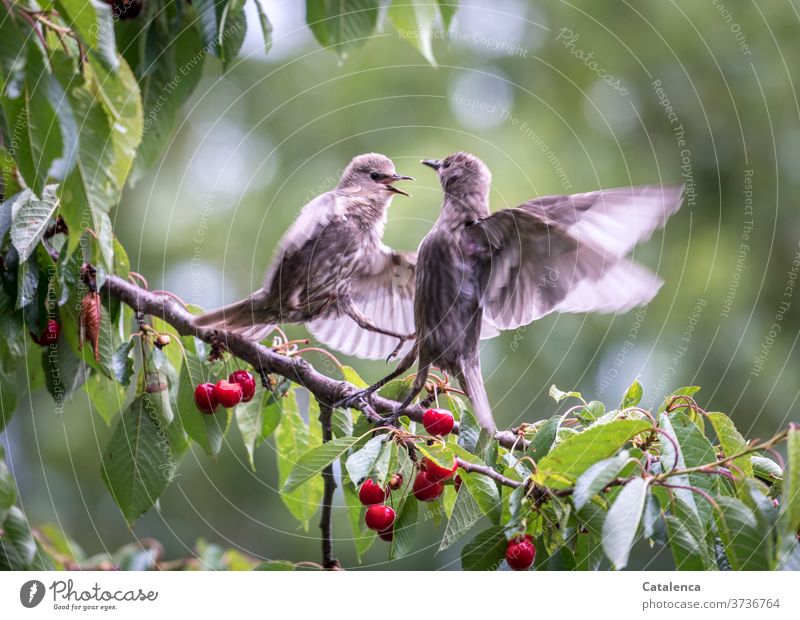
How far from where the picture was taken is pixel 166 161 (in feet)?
5.81

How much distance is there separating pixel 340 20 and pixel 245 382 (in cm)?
49

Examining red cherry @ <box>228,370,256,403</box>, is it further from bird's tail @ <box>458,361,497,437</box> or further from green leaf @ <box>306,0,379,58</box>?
green leaf @ <box>306,0,379,58</box>

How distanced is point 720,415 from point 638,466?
0.16m

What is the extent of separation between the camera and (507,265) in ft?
3.41

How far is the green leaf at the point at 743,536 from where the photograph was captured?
0.77m

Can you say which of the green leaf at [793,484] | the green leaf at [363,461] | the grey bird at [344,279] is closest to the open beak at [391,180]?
the grey bird at [344,279]

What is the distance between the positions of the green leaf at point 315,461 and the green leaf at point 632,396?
0.31 meters

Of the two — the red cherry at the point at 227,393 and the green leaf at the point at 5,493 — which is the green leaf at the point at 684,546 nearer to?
the red cherry at the point at 227,393

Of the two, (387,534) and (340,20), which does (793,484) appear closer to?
(387,534)

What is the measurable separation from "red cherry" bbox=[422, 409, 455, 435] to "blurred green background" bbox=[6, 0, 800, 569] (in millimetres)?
297

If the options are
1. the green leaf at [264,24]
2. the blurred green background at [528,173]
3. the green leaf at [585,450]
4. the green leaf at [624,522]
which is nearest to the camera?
the green leaf at [624,522]

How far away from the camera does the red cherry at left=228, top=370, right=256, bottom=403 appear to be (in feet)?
3.54

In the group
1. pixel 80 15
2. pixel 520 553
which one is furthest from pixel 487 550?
pixel 80 15
